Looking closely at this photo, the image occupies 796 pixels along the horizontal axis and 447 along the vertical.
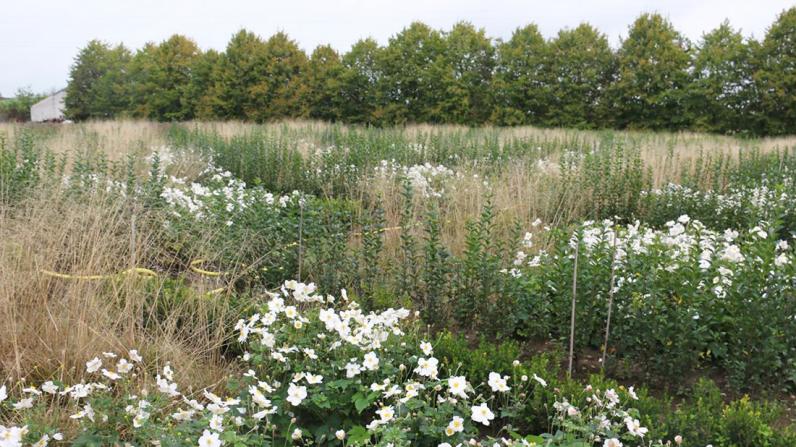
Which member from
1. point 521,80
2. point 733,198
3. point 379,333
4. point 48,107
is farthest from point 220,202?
point 48,107

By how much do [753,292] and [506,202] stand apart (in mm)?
3014

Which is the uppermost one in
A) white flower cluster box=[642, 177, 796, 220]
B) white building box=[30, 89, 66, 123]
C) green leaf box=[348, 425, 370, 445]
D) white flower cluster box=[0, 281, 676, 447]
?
white building box=[30, 89, 66, 123]

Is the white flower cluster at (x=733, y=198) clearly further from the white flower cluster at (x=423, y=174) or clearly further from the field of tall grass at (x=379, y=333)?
the white flower cluster at (x=423, y=174)

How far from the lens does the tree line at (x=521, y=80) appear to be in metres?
19.0

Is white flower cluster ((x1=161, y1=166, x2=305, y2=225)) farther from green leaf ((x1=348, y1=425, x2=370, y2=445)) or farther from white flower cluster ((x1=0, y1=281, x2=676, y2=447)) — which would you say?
green leaf ((x1=348, y1=425, x2=370, y2=445))

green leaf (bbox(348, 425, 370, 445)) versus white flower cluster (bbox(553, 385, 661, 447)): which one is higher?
white flower cluster (bbox(553, 385, 661, 447))

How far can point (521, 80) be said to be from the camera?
20.8 m

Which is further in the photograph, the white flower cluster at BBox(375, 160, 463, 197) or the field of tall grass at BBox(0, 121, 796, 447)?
the white flower cluster at BBox(375, 160, 463, 197)

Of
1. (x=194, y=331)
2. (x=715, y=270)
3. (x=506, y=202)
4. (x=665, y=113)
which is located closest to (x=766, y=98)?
(x=665, y=113)

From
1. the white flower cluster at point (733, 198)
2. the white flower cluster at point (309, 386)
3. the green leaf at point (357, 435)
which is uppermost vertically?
the white flower cluster at point (733, 198)

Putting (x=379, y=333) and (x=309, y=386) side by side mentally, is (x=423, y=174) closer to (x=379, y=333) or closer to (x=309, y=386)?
(x=379, y=333)

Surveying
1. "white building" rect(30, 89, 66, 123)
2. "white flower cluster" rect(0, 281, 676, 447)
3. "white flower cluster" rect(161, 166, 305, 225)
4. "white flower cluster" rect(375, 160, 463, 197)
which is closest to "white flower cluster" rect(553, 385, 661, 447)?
"white flower cluster" rect(0, 281, 676, 447)

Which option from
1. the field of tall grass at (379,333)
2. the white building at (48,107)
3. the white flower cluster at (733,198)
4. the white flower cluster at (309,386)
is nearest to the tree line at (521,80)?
the white flower cluster at (733,198)

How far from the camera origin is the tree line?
62.3 feet
